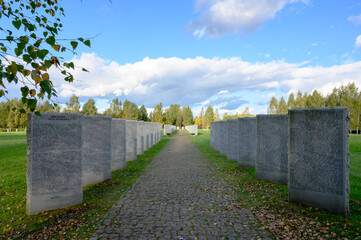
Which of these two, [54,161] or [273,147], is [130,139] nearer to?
[54,161]

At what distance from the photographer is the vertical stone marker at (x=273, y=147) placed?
311 inches

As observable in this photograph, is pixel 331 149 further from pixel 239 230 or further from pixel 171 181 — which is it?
pixel 171 181

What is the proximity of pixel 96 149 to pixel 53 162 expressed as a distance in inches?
102

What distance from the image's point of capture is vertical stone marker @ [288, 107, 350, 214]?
5293 millimetres

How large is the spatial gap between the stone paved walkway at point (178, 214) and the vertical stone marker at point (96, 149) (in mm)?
1527

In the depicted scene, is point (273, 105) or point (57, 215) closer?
point (57, 215)

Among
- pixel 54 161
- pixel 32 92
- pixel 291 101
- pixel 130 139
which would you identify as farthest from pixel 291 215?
pixel 291 101

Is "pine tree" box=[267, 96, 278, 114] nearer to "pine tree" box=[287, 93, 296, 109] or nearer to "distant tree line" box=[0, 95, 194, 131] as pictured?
"pine tree" box=[287, 93, 296, 109]

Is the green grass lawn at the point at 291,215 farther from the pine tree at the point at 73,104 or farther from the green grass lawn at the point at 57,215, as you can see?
the pine tree at the point at 73,104

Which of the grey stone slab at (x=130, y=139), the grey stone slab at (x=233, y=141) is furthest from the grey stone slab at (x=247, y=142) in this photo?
the grey stone slab at (x=130, y=139)

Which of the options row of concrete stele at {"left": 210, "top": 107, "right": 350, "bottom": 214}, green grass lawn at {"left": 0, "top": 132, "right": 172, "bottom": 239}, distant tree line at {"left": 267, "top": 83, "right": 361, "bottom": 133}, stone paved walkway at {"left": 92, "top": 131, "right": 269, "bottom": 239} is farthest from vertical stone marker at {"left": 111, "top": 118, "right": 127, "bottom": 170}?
distant tree line at {"left": 267, "top": 83, "right": 361, "bottom": 133}

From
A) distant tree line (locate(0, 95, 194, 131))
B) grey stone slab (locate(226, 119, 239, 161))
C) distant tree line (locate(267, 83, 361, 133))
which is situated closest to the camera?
grey stone slab (locate(226, 119, 239, 161))

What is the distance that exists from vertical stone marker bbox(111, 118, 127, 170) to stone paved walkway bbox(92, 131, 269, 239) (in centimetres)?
281

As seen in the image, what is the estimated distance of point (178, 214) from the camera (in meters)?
5.36
